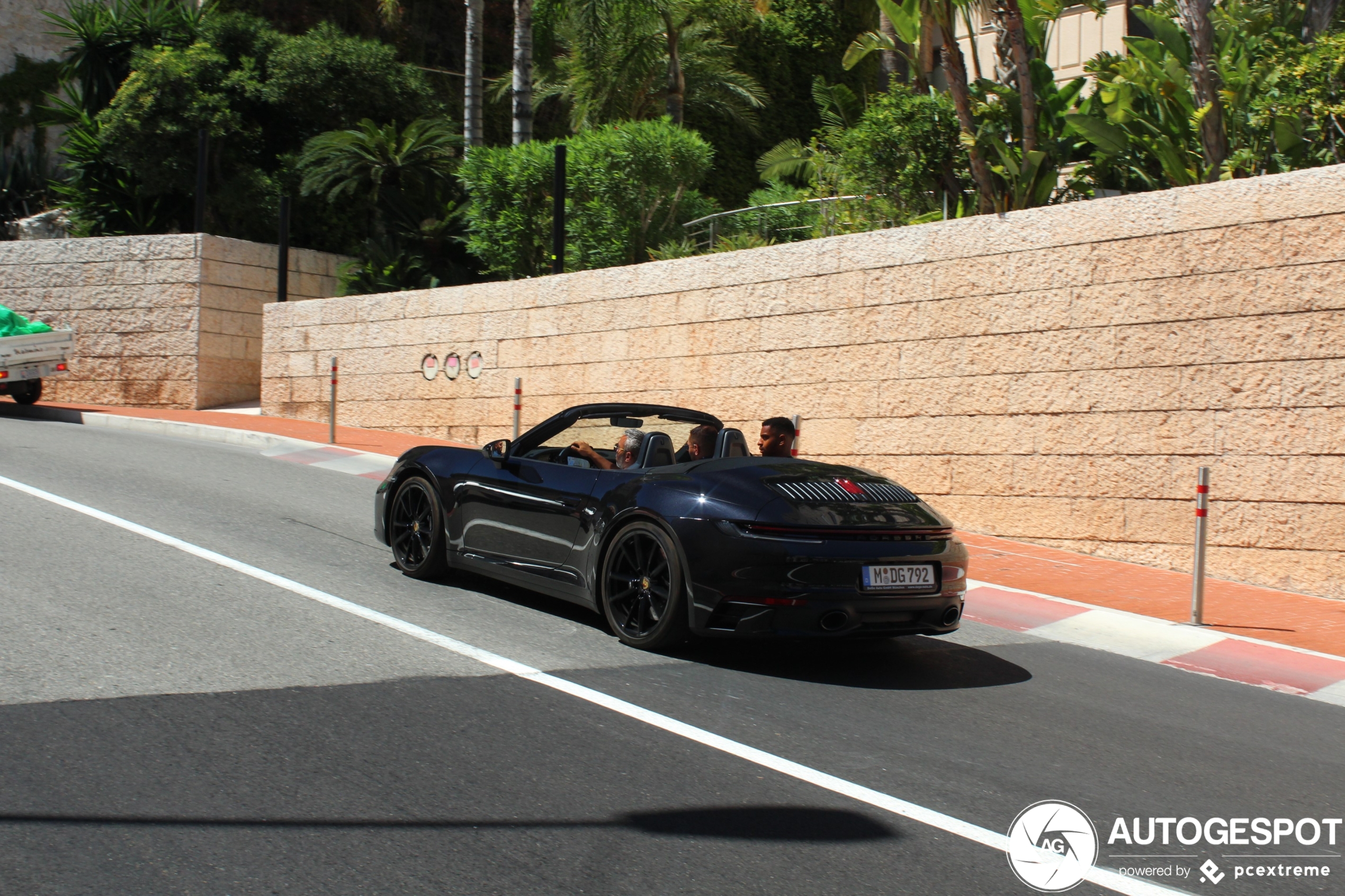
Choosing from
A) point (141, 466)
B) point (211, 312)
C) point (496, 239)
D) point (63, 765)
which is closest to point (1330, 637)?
point (63, 765)

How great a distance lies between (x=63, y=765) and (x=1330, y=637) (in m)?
7.22

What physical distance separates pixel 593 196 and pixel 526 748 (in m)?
15.3

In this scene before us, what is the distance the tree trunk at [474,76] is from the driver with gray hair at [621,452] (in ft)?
56.1

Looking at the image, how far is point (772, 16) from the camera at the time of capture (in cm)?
3300

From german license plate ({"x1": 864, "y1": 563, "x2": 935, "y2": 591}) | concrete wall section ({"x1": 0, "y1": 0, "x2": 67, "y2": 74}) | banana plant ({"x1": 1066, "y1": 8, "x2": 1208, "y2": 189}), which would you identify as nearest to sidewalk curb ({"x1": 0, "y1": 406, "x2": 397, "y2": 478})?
banana plant ({"x1": 1066, "y1": 8, "x2": 1208, "y2": 189})

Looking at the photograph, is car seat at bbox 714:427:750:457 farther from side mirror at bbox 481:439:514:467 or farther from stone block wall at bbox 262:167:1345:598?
stone block wall at bbox 262:167:1345:598

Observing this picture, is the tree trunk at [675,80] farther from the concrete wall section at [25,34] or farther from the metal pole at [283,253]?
the concrete wall section at [25,34]

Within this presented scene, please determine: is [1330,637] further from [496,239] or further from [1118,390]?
[496,239]

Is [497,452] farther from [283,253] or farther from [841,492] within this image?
[283,253]

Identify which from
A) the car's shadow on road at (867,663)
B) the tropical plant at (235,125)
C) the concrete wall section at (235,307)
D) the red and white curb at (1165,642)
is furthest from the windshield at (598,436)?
the tropical plant at (235,125)

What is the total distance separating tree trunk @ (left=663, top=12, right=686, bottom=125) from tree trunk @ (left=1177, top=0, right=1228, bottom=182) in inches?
571

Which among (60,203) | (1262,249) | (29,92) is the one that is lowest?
(1262,249)

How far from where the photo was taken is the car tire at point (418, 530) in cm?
764

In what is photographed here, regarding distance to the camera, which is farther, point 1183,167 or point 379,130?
point 379,130
